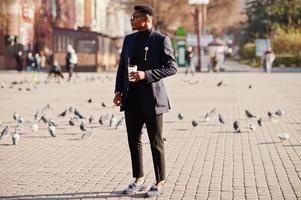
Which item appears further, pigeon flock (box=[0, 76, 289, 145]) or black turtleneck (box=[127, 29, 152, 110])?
pigeon flock (box=[0, 76, 289, 145])

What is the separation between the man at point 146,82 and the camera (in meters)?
7.12

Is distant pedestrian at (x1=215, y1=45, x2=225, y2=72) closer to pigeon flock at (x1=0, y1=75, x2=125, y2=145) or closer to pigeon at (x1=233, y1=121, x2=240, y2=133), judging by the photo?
pigeon flock at (x1=0, y1=75, x2=125, y2=145)

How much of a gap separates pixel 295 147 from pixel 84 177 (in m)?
4.12

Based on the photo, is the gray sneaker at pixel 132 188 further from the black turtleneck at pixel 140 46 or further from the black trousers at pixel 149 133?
the black turtleneck at pixel 140 46

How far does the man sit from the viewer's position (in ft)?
23.4

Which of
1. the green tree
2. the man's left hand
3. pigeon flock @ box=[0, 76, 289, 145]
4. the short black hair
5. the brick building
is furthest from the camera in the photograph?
the green tree

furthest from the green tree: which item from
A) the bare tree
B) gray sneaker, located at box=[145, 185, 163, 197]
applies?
gray sneaker, located at box=[145, 185, 163, 197]

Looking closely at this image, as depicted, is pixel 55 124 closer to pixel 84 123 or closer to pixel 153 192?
pixel 84 123

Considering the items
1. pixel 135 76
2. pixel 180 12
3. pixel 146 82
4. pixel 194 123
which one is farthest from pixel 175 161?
pixel 180 12

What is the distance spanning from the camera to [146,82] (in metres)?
7.17

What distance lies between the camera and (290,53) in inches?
2457

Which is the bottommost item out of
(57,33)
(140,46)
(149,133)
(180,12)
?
(149,133)

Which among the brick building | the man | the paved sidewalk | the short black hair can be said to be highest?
the brick building

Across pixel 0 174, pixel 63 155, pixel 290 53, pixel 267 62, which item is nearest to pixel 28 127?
pixel 63 155
